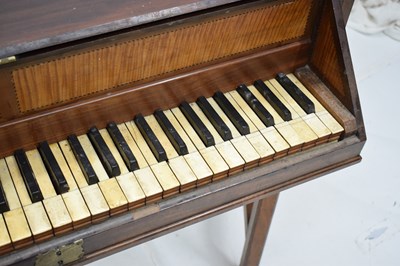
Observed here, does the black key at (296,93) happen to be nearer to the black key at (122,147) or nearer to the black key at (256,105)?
the black key at (256,105)

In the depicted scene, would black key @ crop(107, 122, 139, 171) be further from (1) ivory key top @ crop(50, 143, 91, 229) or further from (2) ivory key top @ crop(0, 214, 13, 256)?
(2) ivory key top @ crop(0, 214, 13, 256)

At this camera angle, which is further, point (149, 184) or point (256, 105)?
point (256, 105)

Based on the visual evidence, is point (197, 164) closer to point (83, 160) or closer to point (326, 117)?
point (83, 160)

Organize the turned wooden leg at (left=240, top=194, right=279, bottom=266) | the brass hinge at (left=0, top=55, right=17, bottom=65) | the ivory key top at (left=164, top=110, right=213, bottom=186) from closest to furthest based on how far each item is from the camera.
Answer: the brass hinge at (left=0, top=55, right=17, bottom=65), the ivory key top at (left=164, top=110, right=213, bottom=186), the turned wooden leg at (left=240, top=194, right=279, bottom=266)

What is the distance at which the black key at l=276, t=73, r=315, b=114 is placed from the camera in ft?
5.36

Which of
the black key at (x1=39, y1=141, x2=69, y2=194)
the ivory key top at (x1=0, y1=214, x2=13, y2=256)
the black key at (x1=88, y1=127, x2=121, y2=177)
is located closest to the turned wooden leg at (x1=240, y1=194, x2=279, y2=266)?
the black key at (x1=88, y1=127, x2=121, y2=177)

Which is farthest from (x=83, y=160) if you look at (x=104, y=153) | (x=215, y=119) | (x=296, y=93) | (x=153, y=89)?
(x=296, y=93)

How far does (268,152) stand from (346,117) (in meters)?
0.26

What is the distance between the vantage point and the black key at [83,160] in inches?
54.9

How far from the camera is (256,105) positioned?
1.62m

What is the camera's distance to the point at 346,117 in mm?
1610

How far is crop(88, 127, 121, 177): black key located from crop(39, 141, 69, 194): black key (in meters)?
0.11

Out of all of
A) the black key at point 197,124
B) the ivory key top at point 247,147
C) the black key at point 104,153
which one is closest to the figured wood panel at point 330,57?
the ivory key top at point 247,147

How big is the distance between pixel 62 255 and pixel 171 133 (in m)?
0.40
